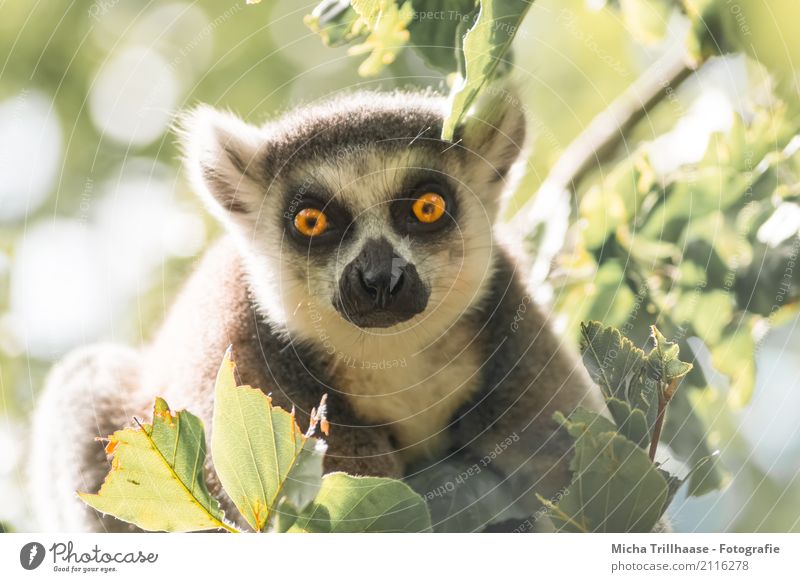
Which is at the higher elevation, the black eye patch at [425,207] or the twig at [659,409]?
the black eye patch at [425,207]

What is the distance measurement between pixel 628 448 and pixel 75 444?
1834mm

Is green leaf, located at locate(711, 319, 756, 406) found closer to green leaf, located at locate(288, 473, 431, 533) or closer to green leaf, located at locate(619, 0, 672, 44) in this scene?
green leaf, located at locate(619, 0, 672, 44)

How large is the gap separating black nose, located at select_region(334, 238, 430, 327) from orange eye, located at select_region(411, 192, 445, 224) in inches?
6.4

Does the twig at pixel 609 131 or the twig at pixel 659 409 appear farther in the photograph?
the twig at pixel 609 131

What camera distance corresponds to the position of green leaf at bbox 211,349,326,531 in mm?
1301

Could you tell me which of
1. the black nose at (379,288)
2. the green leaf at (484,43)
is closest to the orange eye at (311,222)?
the black nose at (379,288)

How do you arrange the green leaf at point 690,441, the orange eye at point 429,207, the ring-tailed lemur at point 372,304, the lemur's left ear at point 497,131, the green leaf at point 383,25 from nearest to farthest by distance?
the green leaf at point 383,25, the green leaf at point 690,441, the ring-tailed lemur at point 372,304, the orange eye at point 429,207, the lemur's left ear at point 497,131

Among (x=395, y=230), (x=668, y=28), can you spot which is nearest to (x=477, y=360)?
(x=395, y=230)

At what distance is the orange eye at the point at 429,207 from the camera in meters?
2.25

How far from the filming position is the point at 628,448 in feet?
4.66

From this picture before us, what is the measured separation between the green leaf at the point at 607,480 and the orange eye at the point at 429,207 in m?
0.90

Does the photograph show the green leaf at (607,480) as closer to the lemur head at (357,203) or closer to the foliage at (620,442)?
the foliage at (620,442)

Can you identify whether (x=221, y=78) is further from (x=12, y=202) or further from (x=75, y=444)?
(x=75, y=444)

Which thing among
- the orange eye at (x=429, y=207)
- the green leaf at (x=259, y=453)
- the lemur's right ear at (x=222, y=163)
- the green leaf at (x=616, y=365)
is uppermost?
the lemur's right ear at (x=222, y=163)
